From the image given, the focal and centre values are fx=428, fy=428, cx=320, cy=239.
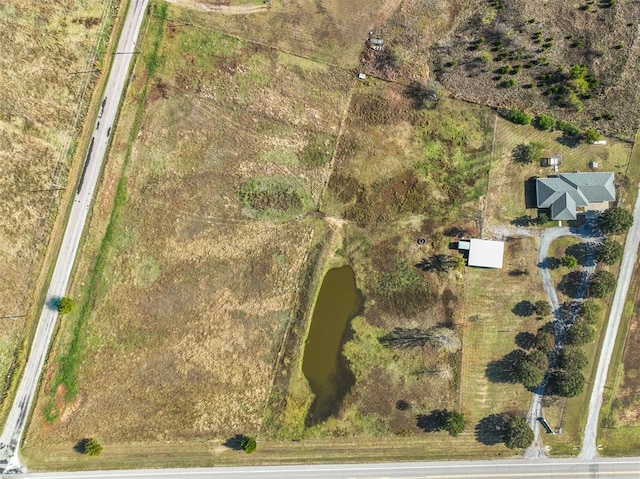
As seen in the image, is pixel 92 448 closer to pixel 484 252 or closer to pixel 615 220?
pixel 484 252

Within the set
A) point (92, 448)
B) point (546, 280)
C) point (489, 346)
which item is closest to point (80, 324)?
point (92, 448)

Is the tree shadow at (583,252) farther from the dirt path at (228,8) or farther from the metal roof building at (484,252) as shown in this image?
the dirt path at (228,8)

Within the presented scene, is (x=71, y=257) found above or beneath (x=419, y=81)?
beneath

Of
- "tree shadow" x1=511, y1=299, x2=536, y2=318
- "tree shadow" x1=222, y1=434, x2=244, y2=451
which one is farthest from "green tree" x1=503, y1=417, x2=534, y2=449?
"tree shadow" x1=222, y1=434, x2=244, y2=451

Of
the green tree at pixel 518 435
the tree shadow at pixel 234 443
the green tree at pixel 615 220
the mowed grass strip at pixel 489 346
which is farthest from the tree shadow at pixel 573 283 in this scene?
the tree shadow at pixel 234 443

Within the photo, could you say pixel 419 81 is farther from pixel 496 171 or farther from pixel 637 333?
pixel 637 333

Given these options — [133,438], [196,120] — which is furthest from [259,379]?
[196,120]

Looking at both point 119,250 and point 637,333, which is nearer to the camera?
point 119,250

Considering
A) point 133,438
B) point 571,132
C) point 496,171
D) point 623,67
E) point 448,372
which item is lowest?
point 133,438
